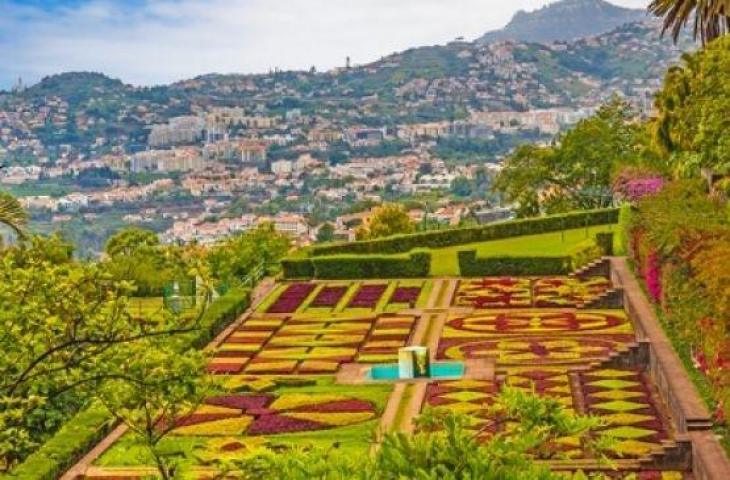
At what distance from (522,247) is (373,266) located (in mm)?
9453

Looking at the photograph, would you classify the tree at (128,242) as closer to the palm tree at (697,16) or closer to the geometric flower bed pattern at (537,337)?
the geometric flower bed pattern at (537,337)

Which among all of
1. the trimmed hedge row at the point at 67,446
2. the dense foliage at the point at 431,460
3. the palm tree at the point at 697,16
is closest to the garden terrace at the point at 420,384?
the trimmed hedge row at the point at 67,446

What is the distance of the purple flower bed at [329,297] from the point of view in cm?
4647

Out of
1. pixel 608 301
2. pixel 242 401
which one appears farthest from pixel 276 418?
pixel 608 301

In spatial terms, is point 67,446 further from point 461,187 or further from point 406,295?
point 461,187

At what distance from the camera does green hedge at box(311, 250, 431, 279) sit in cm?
5200

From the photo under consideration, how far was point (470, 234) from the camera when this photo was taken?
60.9 meters

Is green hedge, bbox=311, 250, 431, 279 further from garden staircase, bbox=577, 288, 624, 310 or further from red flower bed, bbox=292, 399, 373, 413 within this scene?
red flower bed, bbox=292, 399, 373, 413

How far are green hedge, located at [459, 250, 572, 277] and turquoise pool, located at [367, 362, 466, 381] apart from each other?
1680 centimetres

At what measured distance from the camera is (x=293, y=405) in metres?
30.7

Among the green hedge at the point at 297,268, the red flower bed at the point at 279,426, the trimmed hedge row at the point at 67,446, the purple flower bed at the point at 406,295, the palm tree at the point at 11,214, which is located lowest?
the purple flower bed at the point at 406,295

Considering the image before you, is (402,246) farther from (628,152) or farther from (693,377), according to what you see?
(693,377)

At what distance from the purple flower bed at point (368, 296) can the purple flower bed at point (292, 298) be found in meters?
1.97

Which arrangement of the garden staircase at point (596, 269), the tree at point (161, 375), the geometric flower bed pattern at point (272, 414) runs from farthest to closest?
the garden staircase at point (596, 269) < the geometric flower bed pattern at point (272, 414) < the tree at point (161, 375)
